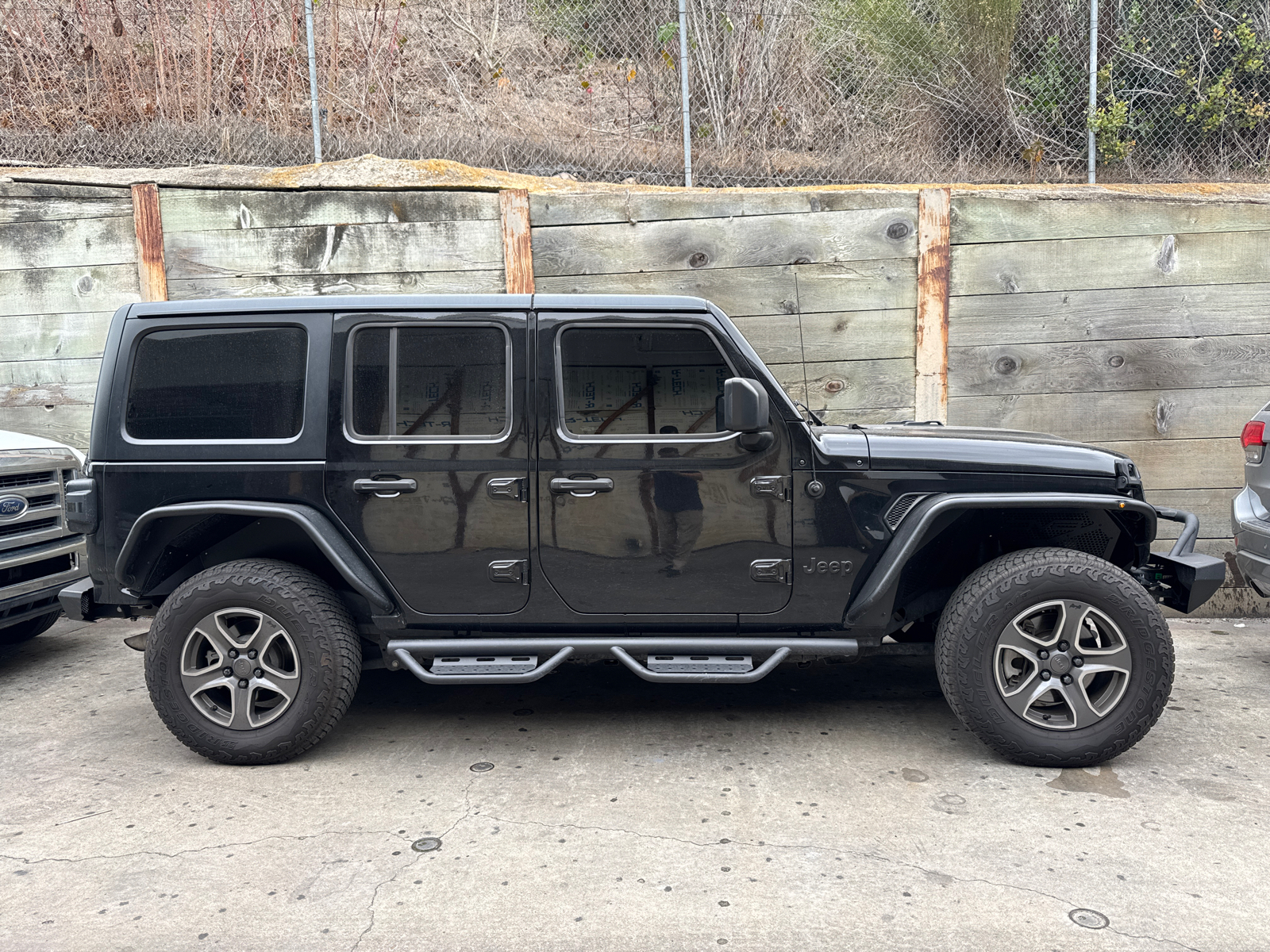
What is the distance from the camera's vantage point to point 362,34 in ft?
25.3

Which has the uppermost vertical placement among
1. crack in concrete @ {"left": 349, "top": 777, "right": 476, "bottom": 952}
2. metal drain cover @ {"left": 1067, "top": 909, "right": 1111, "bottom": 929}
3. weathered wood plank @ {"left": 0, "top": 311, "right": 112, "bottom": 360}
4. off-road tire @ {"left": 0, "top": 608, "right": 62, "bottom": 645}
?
weathered wood plank @ {"left": 0, "top": 311, "right": 112, "bottom": 360}

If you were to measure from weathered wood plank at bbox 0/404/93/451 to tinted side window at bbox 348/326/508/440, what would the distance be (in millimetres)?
3845

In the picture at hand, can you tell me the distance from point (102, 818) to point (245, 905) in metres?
0.96

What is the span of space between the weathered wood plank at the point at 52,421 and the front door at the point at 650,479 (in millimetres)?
4434

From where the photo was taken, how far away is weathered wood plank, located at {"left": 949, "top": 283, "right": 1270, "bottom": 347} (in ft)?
19.3

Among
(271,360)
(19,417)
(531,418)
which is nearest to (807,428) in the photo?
(531,418)

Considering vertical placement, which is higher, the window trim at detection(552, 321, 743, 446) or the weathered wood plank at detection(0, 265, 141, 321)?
the weathered wood plank at detection(0, 265, 141, 321)

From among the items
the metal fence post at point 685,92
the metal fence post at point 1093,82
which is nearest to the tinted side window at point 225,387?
the metal fence post at point 685,92

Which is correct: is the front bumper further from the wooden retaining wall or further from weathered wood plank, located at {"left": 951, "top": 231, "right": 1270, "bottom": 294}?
weathered wood plank, located at {"left": 951, "top": 231, "right": 1270, "bottom": 294}

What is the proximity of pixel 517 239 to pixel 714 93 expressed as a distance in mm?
2293

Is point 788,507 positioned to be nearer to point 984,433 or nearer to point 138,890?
point 984,433

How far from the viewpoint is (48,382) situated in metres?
6.39

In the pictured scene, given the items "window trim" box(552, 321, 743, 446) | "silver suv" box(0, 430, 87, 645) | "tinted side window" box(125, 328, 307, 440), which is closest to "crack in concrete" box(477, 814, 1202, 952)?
"window trim" box(552, 321, 743, 446)

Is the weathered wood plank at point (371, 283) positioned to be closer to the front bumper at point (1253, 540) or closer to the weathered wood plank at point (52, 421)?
the weathered wood plank at point (52, 421)
